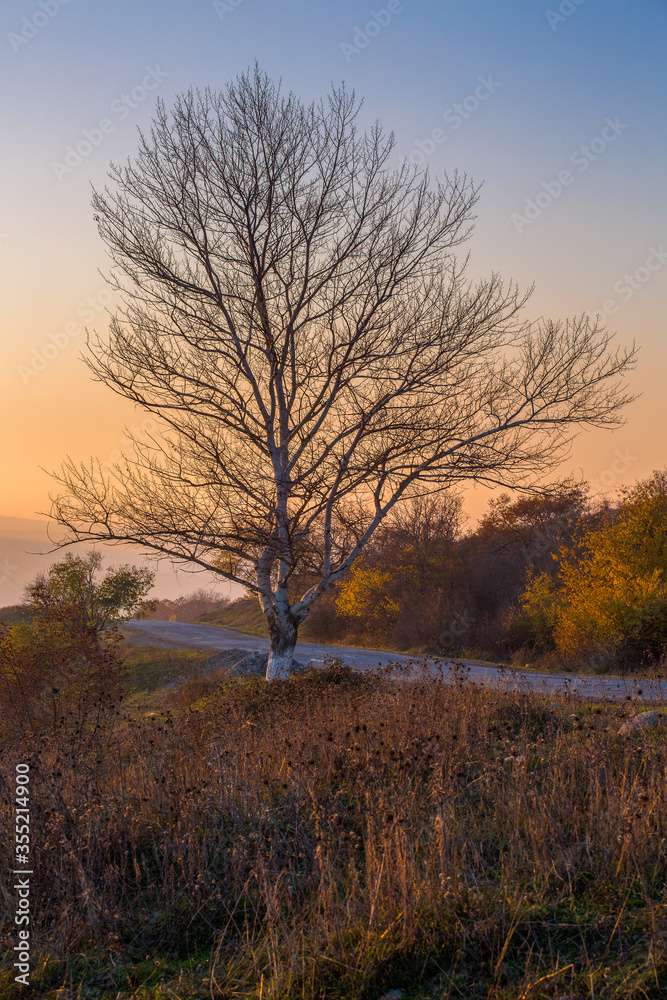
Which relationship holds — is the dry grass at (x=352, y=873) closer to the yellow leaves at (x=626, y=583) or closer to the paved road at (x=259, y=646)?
the paved road at (x=259, y=646)

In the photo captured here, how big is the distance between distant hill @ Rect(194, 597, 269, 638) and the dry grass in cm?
3172

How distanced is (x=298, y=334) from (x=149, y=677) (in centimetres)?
1196

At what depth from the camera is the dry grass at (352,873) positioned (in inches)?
128

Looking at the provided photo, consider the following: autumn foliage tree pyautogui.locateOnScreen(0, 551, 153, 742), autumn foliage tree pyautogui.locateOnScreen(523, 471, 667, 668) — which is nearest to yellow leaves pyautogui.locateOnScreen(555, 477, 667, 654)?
autumn foliage tree pyautogui.locateOnScreen(523, 471, 667, 668)

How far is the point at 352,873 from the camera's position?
13.4ft

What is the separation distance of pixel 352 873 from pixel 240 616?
42.0 m

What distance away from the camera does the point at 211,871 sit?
4.61 metres

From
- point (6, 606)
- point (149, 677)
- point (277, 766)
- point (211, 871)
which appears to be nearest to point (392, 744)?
point (277, 766)

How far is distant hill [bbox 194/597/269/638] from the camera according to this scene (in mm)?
40147

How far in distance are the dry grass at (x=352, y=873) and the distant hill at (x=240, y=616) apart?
104ft

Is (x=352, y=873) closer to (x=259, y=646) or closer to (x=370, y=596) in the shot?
(x=259, y=646)

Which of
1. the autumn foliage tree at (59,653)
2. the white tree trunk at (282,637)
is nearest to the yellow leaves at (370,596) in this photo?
the autumn foliage tree at (59,653)

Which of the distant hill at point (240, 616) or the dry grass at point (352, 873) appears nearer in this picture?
the dry grass at point (352, 873)

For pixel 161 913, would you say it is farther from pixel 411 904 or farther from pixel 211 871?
pixel 411 904
